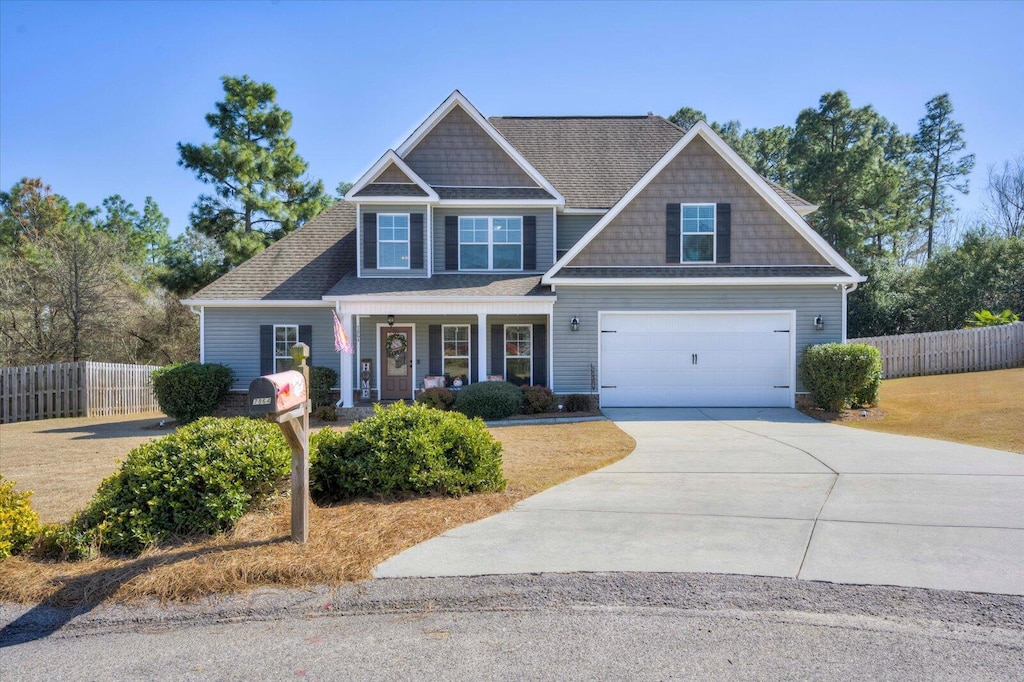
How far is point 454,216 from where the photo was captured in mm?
17625

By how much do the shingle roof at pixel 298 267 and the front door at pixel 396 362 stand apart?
2144mm

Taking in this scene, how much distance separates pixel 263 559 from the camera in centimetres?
466

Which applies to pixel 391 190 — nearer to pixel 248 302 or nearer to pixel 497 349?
pixel 248 302

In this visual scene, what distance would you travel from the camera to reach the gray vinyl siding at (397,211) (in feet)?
56.0

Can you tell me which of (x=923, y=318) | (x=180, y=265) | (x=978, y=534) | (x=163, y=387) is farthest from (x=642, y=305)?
(x=180, y=265)

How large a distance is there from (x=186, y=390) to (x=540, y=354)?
892 cm

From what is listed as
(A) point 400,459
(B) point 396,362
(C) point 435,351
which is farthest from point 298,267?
(A) point 400,459

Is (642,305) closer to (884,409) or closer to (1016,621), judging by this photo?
(884,409)

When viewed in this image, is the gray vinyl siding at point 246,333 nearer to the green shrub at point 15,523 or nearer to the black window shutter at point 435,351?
the black window shutter at point 435,351

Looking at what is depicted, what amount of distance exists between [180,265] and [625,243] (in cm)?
1873

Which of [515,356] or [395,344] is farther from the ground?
[395,344]

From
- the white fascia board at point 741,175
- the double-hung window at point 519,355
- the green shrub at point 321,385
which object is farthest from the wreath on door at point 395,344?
the white fascia board at point 741,175

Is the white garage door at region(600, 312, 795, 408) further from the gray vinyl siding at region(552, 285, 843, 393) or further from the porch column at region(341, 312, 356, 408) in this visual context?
the porch column at region(341, 312, 356, 408)

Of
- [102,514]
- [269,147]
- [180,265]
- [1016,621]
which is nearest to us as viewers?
[1016,621]
